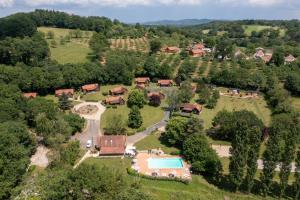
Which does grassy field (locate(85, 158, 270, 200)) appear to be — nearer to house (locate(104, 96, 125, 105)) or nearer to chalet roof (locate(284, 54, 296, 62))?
house (locate(104, 96, 125, 105))

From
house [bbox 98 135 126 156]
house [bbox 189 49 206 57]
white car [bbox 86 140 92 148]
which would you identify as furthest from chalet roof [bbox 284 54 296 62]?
white car [bbox 86 140 92 148]

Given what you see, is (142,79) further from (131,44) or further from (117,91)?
(131,44)

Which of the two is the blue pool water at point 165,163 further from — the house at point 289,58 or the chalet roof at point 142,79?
the house at point 289,58

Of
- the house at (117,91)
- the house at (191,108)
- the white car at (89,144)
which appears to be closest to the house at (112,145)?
the white car at (89,144)

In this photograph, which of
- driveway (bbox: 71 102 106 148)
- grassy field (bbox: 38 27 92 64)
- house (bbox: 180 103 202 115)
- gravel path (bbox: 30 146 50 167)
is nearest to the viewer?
gravel path (bbox: 30 146 50 167)

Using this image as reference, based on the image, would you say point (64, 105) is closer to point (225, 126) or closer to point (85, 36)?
point (225, 126)

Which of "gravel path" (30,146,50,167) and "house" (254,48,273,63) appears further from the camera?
"house" (254,48,273,63)

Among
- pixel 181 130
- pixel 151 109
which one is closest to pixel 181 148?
pixel 181 130
